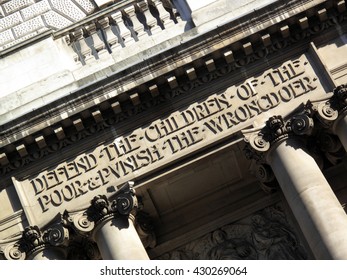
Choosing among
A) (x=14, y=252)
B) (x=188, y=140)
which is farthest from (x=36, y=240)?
(x=188, y=140)

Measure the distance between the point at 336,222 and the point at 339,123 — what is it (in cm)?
220

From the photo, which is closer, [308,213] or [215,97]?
[308,213]

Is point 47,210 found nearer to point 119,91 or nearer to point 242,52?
point 119,91

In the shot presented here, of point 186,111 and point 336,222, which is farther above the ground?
point 186,111

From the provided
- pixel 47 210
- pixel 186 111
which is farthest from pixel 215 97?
pixel 47 210

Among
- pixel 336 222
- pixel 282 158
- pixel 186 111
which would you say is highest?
pixel 186 111

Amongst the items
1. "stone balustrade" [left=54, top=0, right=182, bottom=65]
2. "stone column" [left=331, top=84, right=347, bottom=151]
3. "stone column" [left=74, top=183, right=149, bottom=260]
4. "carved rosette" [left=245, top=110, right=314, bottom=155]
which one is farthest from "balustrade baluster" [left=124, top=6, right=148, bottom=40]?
"stone column" [left=331, top=84, right=347, bottom=151]

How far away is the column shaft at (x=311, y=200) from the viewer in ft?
78.8

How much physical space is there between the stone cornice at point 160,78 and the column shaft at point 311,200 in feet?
7.09

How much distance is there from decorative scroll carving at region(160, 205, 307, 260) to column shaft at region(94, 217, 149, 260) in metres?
1.62

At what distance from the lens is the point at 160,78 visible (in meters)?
25.9

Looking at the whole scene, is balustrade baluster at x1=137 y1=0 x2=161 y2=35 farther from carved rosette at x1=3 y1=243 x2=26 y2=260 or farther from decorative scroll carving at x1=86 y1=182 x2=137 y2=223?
carved rosette at x1=3 y1=243 x2=26 y2=260

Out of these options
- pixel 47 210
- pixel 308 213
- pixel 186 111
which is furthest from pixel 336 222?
pixel 47 210

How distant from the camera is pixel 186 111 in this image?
2611 centimetres
